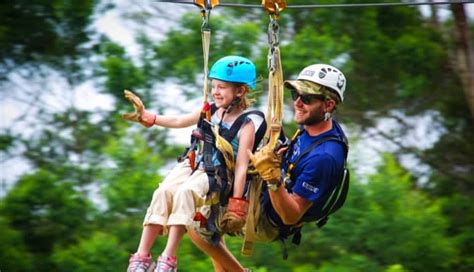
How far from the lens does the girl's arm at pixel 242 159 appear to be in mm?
5020

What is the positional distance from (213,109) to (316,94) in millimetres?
376

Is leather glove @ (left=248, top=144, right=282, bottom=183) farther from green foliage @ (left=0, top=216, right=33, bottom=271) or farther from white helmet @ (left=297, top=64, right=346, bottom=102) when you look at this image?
green foliage @ (left=0, top=216, right=33, bottom=271)

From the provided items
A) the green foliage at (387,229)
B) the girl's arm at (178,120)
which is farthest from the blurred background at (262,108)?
the girl's arm at (178,120)

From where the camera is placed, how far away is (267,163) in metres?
4.82

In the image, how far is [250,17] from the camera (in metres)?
10.3

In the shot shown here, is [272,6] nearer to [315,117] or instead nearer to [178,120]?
[315,117]

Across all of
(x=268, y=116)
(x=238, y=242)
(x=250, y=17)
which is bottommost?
(x=268, y=116)

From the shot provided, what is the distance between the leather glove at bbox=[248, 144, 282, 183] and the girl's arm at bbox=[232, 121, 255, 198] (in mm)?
189

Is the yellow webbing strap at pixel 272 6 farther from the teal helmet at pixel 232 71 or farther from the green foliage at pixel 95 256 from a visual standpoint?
the green foliage at pixel 95 256

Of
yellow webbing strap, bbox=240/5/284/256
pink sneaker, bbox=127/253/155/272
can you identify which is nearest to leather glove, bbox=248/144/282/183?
yellow webbing strap, bbox=240/5/284/256

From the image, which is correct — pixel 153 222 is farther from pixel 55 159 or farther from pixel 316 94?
pixel 55 159

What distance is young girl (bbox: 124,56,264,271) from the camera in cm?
497

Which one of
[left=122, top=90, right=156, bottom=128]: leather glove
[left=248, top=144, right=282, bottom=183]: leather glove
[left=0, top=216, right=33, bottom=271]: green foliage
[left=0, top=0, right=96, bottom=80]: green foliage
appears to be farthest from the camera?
[left=0, top=0, right=96, bottom=80]: green foliage

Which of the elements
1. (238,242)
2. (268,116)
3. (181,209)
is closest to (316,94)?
(268,116)
